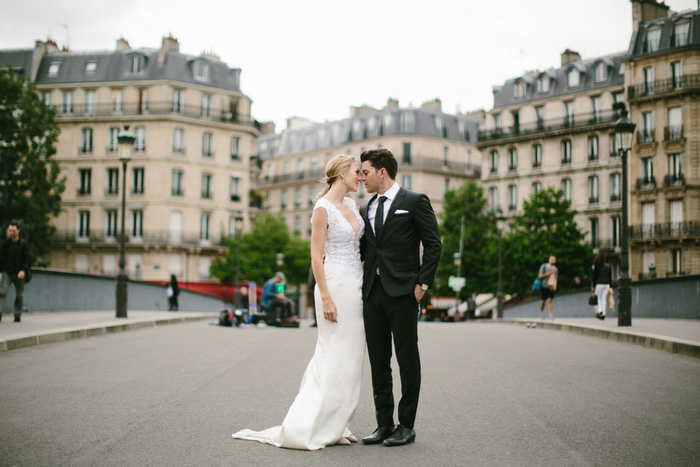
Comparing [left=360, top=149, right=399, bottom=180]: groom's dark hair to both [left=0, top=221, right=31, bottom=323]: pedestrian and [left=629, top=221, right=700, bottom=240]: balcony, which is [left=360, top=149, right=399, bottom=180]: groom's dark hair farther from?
[left=629, top=221, right=700, bottom=240]: balcony

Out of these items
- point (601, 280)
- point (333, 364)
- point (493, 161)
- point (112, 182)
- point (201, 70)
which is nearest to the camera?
point (333, 364)

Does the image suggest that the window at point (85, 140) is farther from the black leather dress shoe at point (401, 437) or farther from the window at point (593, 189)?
the black leather dress shoe at point (401, 437)

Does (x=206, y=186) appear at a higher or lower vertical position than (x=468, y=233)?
higher

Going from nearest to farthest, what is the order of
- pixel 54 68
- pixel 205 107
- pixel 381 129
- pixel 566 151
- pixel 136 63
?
pixel 566 151
pixel 136 63
pixel 205 107
pixel 54 68
pixel 381 129

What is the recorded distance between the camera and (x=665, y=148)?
52.5m

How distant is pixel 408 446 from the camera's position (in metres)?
5.45

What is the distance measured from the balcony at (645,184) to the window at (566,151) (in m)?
8.38

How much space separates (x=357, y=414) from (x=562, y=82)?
198 ft

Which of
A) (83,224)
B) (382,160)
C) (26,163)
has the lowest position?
(382,160)

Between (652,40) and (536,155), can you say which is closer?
(652,40)

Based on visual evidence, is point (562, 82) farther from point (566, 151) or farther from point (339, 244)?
point (339, 244)

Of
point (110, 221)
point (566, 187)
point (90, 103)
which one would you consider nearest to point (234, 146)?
point (110, 221)

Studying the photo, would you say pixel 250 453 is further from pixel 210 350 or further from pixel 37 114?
pixel 37 114

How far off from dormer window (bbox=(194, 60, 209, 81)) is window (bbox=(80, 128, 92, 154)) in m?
9.37
